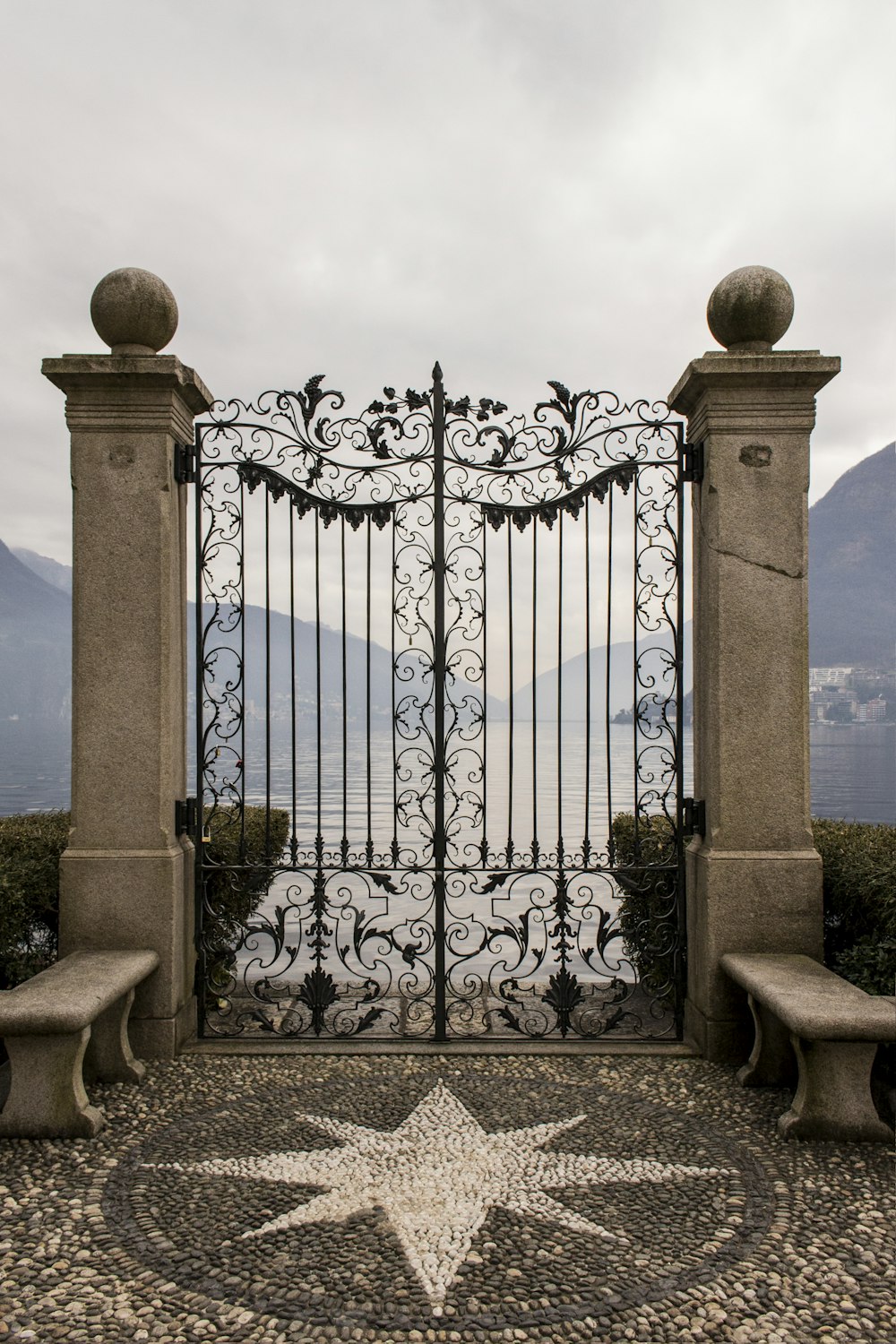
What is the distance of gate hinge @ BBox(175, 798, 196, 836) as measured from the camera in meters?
5.26

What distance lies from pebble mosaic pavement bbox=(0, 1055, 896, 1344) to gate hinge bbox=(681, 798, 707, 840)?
140 cm

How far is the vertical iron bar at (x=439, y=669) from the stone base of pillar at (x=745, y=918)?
5.18 feet

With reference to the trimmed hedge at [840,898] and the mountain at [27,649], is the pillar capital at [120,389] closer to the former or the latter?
the trimmed hedge at [840,898]

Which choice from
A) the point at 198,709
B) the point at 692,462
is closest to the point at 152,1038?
Answer: the point at 198,709

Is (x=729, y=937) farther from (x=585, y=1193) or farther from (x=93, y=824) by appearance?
(x=93, y=824)

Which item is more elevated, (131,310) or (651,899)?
(131,310)

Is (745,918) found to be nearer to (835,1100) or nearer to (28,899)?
(835,1100)

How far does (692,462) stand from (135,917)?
4315mm

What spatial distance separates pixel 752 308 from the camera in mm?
5113

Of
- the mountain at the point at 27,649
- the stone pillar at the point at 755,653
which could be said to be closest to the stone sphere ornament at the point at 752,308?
the stone pillar at the point at 755,653

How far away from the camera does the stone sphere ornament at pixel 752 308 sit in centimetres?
510

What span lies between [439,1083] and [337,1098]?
0.57m

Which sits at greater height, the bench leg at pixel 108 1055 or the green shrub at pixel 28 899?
the green shrub at pixel 28 899

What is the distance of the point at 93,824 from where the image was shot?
16.8 feet
